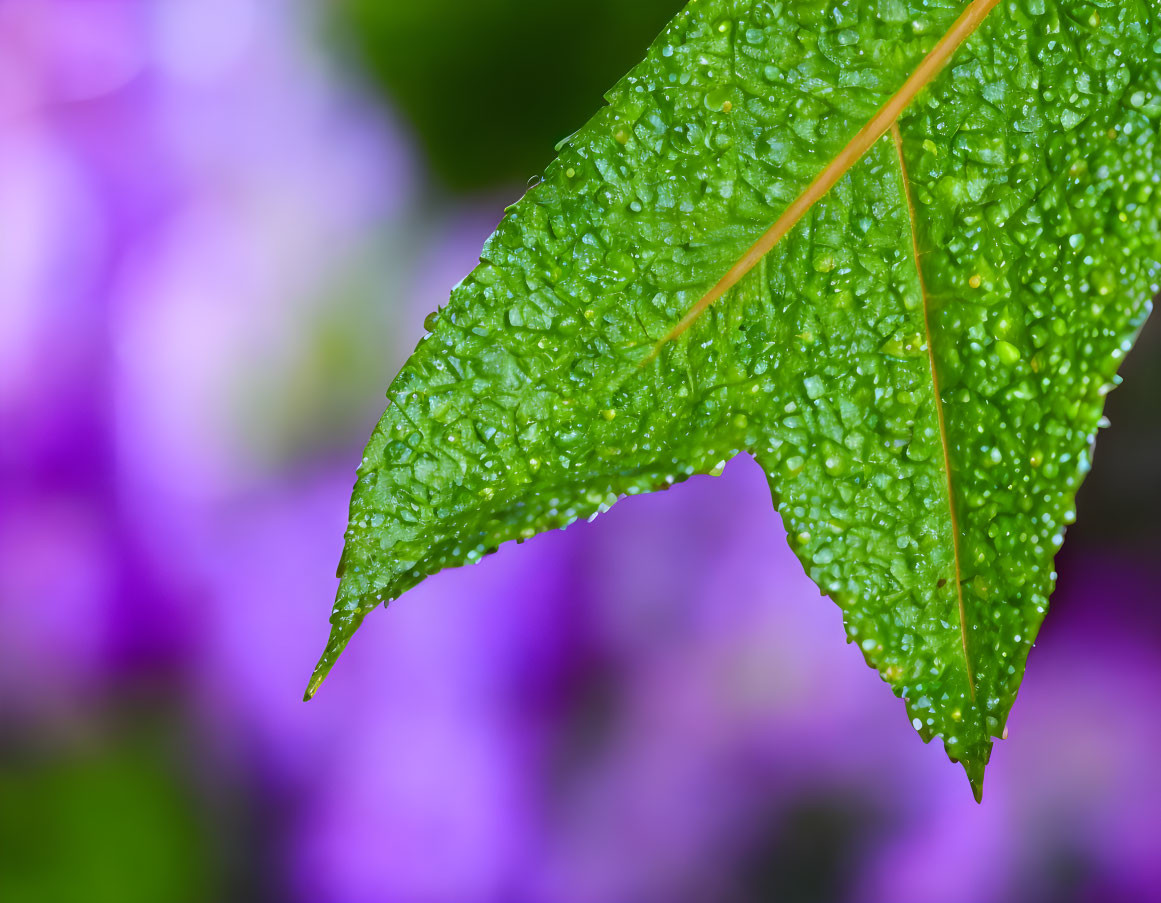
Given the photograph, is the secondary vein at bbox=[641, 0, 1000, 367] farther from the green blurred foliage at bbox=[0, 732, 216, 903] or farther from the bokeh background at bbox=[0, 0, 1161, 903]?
the green blurred foliage at bbox=[0, 732, 216, 903]

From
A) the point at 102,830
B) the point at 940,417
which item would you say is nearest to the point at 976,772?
the point at 940,417

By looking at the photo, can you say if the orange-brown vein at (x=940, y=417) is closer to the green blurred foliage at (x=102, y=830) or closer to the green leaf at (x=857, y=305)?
the green leaf at (x=857, y=305)

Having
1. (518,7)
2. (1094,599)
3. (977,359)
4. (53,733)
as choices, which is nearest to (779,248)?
(977,359)

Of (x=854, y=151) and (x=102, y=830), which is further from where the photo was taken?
(x=102, y=830)

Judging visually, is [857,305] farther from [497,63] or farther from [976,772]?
[497,63]

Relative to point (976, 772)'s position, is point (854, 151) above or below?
above
